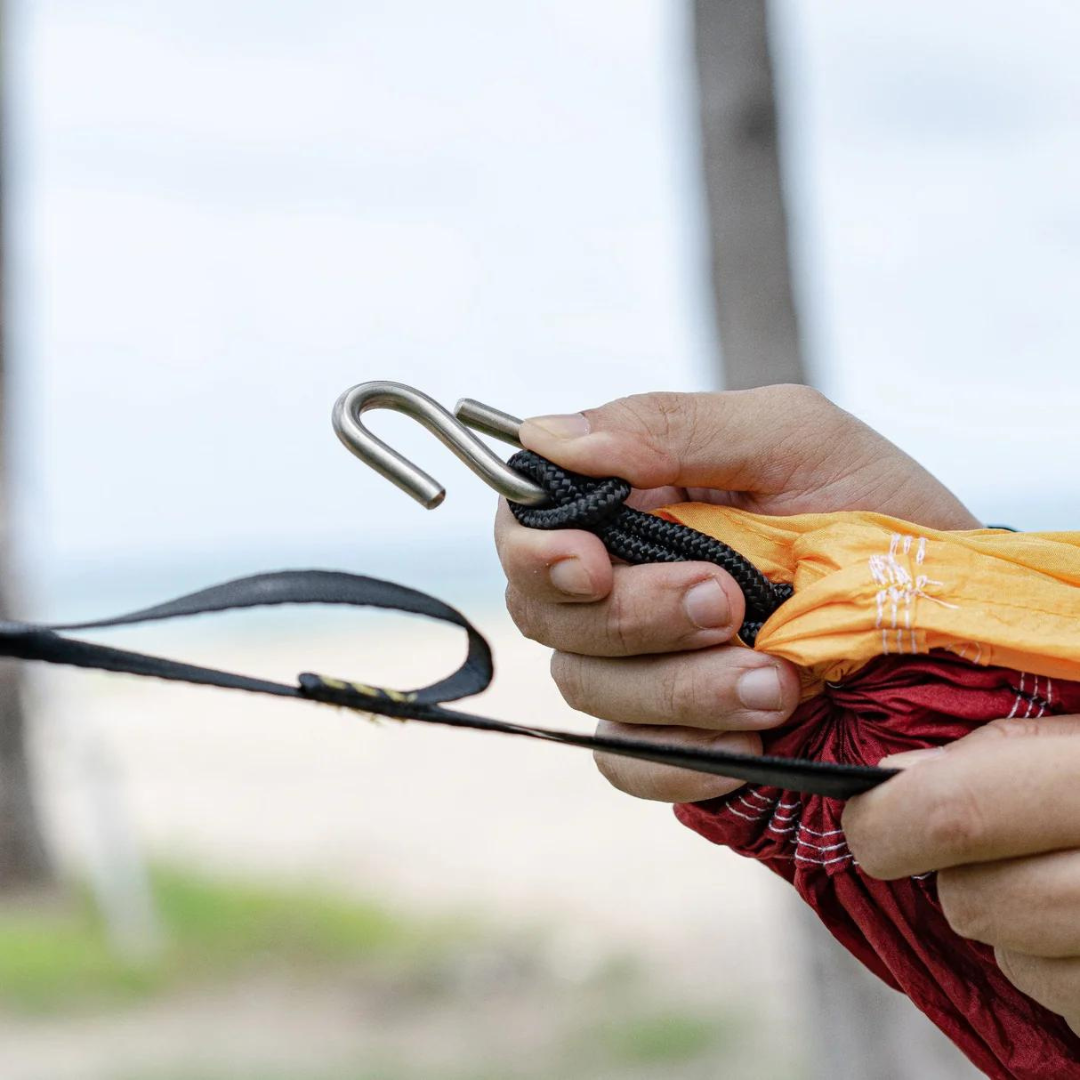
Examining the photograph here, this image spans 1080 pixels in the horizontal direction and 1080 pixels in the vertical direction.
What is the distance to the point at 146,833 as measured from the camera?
854 cm

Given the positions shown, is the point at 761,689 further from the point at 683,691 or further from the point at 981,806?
the point at 981,806

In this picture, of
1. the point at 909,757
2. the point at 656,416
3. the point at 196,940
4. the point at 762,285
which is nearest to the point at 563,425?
the point at 656,416

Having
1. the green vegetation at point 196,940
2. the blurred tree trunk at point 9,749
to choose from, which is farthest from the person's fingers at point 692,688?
the green vegetation at point 196,940

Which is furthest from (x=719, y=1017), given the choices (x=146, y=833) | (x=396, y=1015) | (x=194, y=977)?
(x=146, y=833)

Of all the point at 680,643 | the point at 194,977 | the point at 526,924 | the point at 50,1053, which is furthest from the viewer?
the point at 526,924

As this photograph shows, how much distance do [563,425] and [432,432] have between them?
0.30 feet

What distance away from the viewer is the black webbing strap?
0.70 metres

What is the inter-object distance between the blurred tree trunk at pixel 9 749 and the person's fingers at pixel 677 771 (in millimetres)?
4289

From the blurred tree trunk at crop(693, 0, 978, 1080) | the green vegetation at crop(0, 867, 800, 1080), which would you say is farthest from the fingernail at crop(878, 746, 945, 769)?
the green vegetation at crop(0, 867, 800, 1080)

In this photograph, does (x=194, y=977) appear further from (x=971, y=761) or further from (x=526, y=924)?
(x=971, y=761)

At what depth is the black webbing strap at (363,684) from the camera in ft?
2.29

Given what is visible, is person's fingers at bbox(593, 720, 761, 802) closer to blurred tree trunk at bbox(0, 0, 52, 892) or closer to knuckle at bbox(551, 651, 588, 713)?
knuckle at bbox(551, 651, 588, 713)

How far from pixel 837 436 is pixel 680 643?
21 centimetres

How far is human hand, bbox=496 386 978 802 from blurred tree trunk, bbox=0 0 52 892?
4301mm
